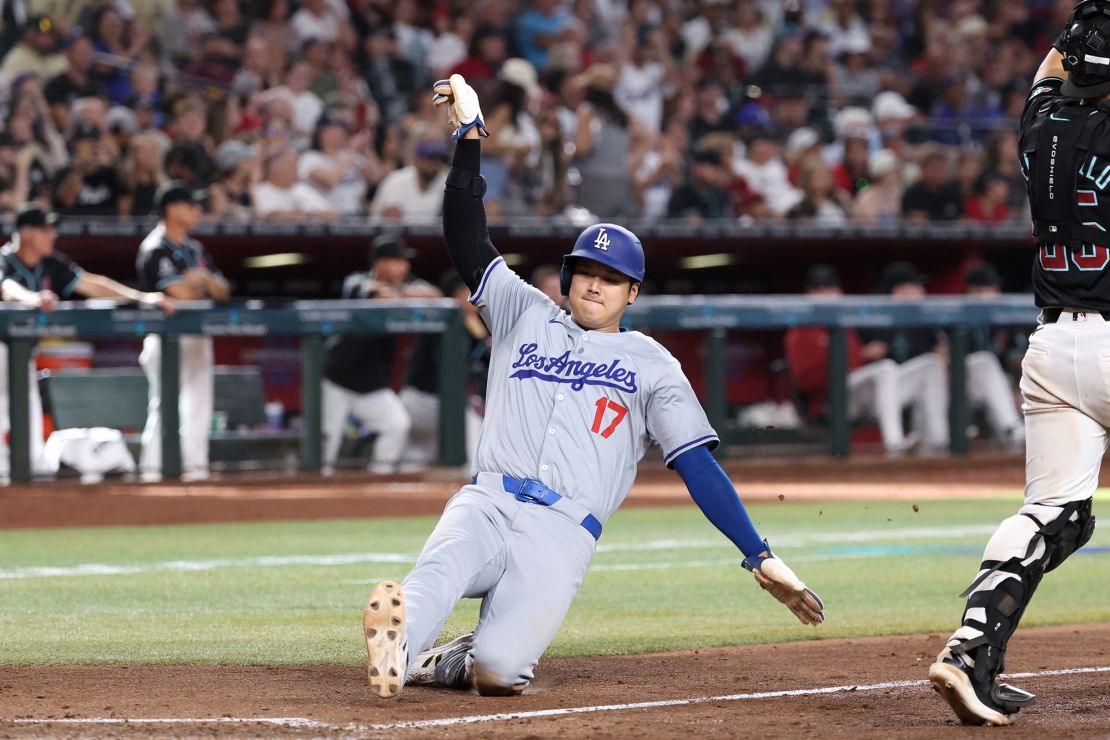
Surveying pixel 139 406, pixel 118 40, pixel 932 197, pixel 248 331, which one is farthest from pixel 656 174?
pixel 139 406

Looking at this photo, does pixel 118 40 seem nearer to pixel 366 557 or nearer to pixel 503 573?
pixel 366 557

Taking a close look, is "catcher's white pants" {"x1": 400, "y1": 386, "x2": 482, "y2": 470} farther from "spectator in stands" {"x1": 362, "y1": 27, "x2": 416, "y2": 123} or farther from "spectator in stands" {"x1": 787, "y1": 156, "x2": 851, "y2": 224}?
"spectator in stands" {"x1": 787, "y1": 156, "x2": 851, "y2": 224}

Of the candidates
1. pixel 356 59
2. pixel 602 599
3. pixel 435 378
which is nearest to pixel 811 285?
pixel 435 378

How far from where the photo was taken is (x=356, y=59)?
16141mm

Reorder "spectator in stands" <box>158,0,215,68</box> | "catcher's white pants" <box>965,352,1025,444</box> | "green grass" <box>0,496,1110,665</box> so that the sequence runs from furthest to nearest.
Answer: "catcher's white pants" <box>965,352,1025,444</box> → "spectator in stands" <box>158,0,215,68</box> → "green grass" <box>0,496,1110,665</box>

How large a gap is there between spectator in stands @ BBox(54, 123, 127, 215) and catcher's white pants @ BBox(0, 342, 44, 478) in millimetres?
1648

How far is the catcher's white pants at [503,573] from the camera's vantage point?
4668mm

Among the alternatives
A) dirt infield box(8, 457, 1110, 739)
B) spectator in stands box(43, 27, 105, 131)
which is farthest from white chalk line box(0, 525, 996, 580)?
spectator in stands box(43, 27, 105, 131)

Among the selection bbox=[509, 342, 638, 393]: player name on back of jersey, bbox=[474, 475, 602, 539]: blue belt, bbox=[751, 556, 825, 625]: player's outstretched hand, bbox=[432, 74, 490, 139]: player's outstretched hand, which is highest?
bbox=[432, 74, 490, 139]: player's outstretched hand

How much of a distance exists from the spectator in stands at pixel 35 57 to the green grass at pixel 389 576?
5469 millimetres

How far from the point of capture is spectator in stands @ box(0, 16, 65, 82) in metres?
13.8

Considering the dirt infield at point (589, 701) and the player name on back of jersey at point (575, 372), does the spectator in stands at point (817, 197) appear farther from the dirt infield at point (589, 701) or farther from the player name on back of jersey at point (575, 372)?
the player name on back of jersey at point (575, 372)

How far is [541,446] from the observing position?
4.99m

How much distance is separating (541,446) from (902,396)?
10.6 metres
